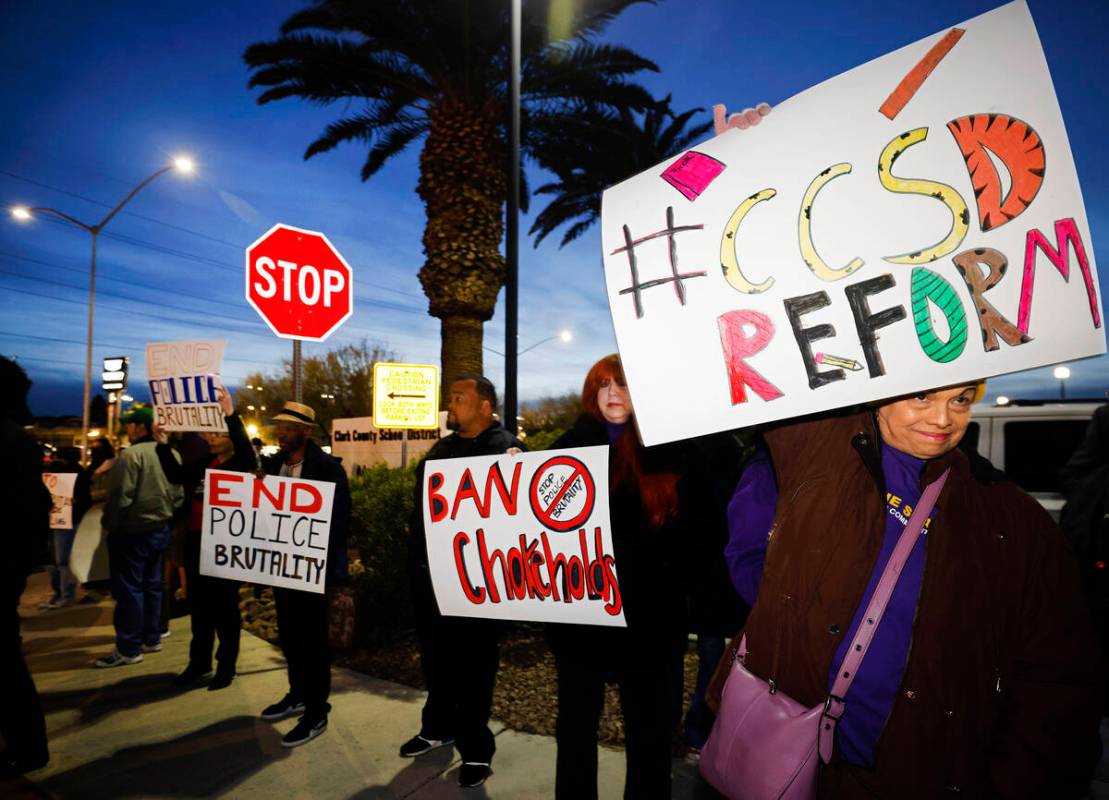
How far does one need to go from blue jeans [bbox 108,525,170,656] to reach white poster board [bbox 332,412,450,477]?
5433mm

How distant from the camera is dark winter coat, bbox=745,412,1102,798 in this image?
4.27 ft

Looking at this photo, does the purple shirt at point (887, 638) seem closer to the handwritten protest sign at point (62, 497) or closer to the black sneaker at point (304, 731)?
the black sneaker at point (304, 731)

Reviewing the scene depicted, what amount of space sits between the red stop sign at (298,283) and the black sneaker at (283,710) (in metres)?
2.45

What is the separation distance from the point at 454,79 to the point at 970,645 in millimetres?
10741

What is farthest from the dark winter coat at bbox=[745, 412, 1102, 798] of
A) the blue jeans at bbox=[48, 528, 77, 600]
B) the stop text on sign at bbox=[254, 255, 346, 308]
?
the blue jeans at bbox=[48, 528, 77, 600]

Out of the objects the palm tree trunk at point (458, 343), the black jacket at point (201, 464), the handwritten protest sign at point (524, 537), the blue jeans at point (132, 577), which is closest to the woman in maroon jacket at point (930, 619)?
the handwritten protest sign at point (524, 537)

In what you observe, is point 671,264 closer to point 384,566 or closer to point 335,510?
point 335,510

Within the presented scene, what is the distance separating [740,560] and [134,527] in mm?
4816

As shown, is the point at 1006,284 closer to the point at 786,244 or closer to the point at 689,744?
the point at 786,244

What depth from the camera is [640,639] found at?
6.74ft

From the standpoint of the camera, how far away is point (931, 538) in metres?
1.41

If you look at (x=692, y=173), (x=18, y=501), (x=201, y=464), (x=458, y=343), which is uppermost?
(x=458, y=343)

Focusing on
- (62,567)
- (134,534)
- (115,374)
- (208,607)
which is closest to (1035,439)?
(208,607)

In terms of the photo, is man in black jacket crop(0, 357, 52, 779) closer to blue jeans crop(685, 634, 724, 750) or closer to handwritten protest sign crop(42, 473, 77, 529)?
blue jeans crop(685, 634, 724, 750)
